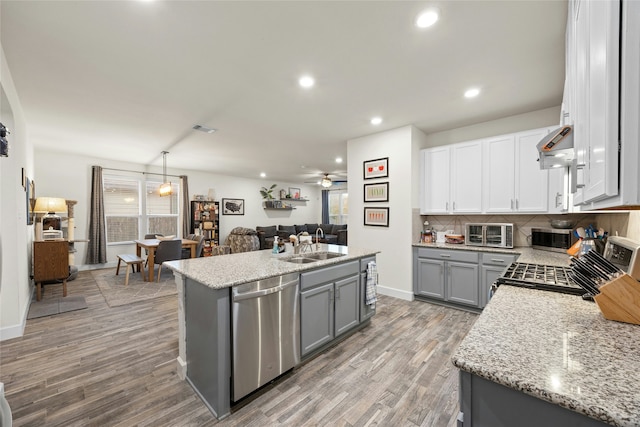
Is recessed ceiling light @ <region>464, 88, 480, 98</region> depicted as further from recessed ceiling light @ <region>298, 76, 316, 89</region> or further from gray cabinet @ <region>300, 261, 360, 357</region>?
gray cabinet @ <region>300, 261, 360, 357</region>

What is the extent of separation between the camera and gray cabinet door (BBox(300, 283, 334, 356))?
2.28m

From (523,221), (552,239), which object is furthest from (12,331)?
(523,221)

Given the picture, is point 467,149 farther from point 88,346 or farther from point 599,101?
point 88,346

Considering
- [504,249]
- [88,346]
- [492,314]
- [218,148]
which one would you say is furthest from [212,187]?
[492,314]

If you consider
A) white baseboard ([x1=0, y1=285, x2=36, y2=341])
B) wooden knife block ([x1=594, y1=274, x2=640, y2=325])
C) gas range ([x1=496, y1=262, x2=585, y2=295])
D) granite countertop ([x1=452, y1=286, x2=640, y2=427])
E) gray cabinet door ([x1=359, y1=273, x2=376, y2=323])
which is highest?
wooden knife block ([x1=594, y1=274, x2=640, y2=325])

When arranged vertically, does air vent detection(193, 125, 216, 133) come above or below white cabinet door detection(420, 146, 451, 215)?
above

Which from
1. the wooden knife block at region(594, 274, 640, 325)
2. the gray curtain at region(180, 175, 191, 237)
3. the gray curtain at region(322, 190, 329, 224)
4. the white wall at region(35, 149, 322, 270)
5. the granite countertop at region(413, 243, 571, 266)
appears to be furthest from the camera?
the gray curtain at region(322, 190, 329, 224)

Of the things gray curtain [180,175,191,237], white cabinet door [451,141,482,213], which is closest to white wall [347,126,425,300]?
white cabinet door [451,141,482,213]

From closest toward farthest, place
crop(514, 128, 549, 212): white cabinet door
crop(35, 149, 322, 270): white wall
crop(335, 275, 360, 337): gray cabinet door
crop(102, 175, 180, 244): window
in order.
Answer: crop(335, 275, 360, 337): gray cabinet door
crop(514, 128, 549, 212): white cabinet door
crop(35, 149, 322, 270): white wall
crop(102, 175, 180, 244): window

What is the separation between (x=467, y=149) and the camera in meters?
3.71

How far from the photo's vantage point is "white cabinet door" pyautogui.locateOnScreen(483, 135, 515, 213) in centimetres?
339

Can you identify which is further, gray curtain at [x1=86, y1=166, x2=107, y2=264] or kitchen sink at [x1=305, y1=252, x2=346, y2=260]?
gray curtain at [x1=86, y1=166, x2=107, y2=264]

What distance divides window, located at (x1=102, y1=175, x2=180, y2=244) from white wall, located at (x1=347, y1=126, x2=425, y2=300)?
18.4ft

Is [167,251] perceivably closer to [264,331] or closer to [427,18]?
[264,331]
